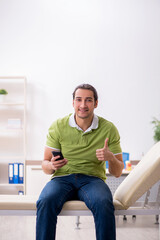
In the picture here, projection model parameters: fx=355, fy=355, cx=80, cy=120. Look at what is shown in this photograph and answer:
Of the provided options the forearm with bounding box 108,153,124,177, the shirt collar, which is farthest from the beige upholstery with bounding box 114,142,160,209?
the shirt collar

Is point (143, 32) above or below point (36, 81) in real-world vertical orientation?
above

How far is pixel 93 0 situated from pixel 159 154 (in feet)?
12.2

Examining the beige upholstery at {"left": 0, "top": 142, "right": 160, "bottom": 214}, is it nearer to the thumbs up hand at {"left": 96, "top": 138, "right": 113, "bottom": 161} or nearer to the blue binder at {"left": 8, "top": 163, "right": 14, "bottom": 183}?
the thumbs up hand at {"left": 96, "top": 138, "right": 113, "bottom": 161}

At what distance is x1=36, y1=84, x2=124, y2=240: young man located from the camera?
193 centimetres

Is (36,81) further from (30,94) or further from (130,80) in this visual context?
(130,80)

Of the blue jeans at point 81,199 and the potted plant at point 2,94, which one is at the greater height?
the potted plant at point 2,94

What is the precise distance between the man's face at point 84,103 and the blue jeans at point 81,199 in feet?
1.51

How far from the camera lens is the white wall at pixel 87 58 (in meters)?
5.05

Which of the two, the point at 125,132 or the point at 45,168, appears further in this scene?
the point at 125,132

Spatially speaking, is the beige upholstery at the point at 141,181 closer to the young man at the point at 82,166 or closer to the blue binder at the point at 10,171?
the young man at the point at 82,166

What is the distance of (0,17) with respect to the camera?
5070 millimetres

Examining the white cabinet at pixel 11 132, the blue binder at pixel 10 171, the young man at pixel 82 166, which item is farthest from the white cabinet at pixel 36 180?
the young man at pixel 82 166

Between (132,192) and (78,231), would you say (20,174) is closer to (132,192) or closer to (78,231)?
(78,231)

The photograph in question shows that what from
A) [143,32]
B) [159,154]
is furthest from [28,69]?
[159,154]
